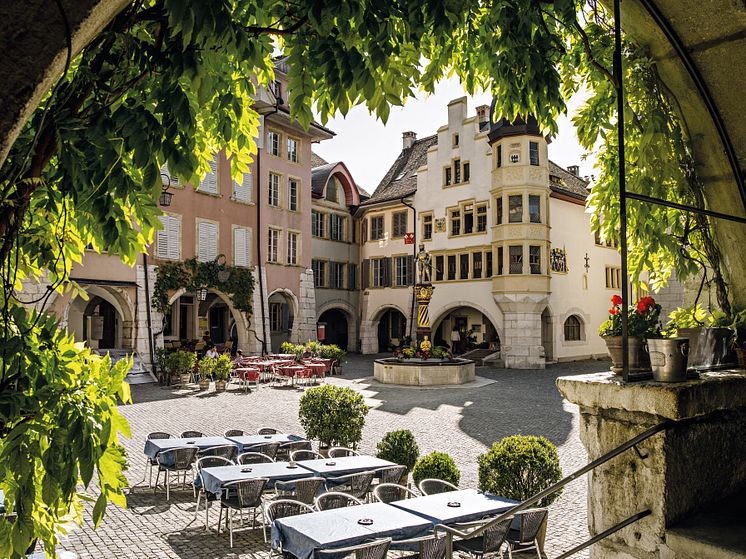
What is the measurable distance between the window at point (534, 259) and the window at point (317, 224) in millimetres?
13390

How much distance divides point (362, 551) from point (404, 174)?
120 feet

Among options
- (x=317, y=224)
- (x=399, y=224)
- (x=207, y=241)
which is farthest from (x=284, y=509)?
(x=317, y=224)

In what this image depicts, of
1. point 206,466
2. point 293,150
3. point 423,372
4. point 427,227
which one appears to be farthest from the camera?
point 427,227

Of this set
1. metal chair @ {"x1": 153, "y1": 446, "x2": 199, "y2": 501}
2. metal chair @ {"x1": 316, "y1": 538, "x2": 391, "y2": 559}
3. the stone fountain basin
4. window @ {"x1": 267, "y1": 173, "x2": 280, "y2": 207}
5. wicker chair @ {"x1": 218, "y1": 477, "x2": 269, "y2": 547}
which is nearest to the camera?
metal chair @ {"x1": 316, "y1": 538, "x2": 391, "y2": 559}

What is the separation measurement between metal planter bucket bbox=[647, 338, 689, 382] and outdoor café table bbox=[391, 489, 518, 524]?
3.74 meters

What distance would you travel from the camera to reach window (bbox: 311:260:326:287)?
122ft

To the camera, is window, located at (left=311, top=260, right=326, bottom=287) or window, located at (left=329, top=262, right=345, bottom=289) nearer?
window, located at (left=311, top=260, right=326, bottom=287)

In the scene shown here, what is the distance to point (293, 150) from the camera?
32.5 m

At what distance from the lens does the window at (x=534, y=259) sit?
30.3 m

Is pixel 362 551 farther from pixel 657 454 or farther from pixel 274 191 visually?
pixel 274 191

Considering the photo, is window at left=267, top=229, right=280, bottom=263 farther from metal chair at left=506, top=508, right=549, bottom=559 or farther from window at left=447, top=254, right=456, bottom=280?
metal chair at left=506, top=508, right=549, bottom=559

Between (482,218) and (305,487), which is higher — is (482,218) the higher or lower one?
the higher one

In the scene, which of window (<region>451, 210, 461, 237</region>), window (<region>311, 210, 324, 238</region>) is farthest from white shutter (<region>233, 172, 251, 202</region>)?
window (<region>451, 210, 461, 237</region>)

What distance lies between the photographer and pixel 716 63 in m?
3.38
